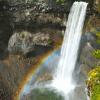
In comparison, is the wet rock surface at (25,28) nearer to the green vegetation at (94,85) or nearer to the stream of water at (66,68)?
the stream of water at (66,68)

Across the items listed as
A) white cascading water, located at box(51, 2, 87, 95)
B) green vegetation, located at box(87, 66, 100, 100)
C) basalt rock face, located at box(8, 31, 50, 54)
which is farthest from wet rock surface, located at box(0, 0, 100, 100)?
green vegetation, located at box(87, 66, 100, 100)

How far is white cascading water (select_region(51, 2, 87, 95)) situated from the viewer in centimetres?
2271

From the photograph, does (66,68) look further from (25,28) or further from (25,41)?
(25,28)

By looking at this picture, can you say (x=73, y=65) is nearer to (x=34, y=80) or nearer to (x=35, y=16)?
(x=34, y=80)

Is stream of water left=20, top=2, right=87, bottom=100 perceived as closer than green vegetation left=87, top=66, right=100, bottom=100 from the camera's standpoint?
No

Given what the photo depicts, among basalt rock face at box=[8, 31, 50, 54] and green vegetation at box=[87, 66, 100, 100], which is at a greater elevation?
green vegetation at box=[87, 66, 100, 100]

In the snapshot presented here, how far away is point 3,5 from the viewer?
2405 centimetres

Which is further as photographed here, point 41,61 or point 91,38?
point 41,61

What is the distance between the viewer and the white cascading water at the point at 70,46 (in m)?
22.7

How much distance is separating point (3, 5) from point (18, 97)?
7.21 m

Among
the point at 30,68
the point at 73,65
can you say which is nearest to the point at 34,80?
the point at 30,68

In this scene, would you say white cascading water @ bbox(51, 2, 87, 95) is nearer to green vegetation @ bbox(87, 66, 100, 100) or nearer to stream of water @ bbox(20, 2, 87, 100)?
stream of water @ bbox(20, 2, 87, 100)

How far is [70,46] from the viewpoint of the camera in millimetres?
23594

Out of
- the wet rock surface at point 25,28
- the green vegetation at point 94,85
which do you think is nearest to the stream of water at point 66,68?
the wet rock surface at point 25,28
